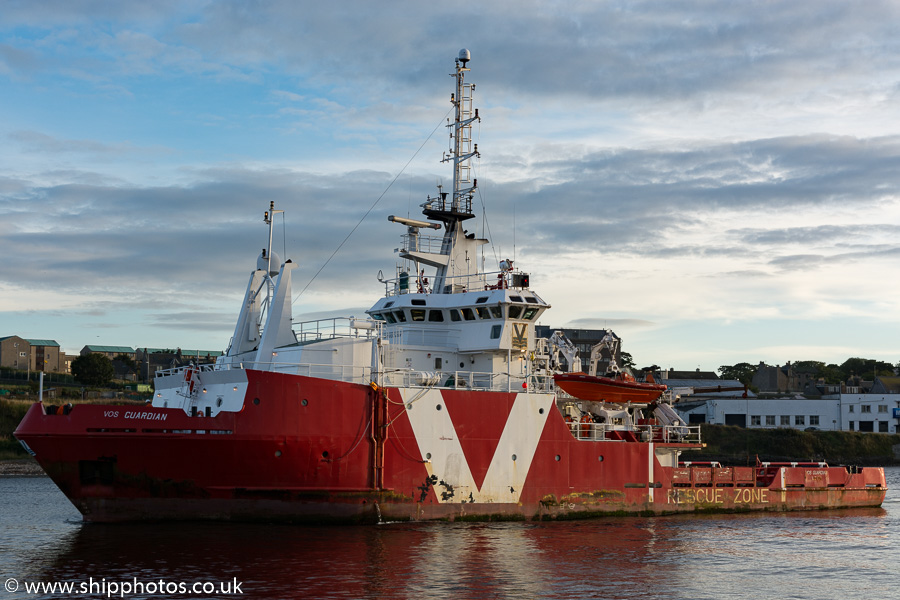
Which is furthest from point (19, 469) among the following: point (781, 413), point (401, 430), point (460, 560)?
point (781, 413)

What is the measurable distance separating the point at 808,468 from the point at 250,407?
64.4 ft

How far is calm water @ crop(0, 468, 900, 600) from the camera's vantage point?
16.3 m

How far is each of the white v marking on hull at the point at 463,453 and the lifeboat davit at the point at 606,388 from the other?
3.82 feet

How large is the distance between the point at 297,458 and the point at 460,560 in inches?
187

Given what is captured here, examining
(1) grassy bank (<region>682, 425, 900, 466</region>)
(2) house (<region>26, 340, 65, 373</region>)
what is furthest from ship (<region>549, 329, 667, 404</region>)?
(2) house (<region>26, 340, 65, 373</region>)

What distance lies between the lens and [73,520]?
78.9 feet

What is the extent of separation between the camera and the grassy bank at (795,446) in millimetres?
61719

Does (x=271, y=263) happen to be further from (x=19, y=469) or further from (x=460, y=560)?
(x=19, y=469)

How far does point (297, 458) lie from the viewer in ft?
69.2

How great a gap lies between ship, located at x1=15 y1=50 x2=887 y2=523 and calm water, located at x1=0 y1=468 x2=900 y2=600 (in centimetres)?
78

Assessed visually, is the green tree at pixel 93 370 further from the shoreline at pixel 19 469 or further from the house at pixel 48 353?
the shoreline at pixel 19 469

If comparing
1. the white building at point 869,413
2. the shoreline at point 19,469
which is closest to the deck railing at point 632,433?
the shoreline at point 19,469

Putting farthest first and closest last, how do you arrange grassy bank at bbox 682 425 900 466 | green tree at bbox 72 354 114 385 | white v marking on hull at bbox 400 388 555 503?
green tree at bbox 72 354 114 385 → grassy bank at bbox 682 425 900 466 → white v marking on hull at bbox 400 388 555 503

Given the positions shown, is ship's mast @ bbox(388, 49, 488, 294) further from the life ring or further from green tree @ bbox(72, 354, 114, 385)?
green tree @ bbox(72, 354, 114, 385)
